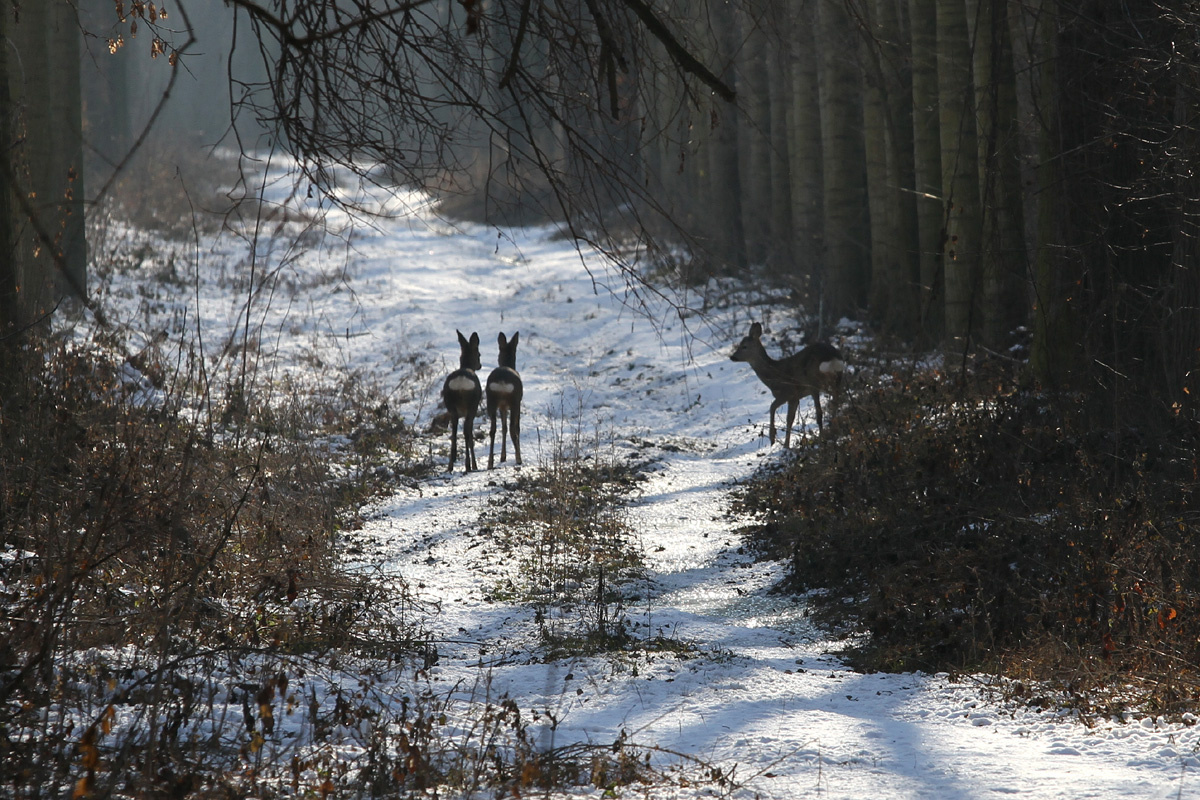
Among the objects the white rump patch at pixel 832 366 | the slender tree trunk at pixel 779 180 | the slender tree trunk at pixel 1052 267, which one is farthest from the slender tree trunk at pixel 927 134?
the slender tree trunk at pixel 779 180

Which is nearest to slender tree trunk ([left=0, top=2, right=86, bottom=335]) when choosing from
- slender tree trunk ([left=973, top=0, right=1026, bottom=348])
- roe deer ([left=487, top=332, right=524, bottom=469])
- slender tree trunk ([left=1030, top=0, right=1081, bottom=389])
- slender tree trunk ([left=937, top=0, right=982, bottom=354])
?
roe deer ([left=487, top=332, right=524, bottom=469])

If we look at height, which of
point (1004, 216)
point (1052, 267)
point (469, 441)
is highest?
point (1004, 216)

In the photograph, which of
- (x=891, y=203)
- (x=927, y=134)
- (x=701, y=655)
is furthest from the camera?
(x=891, y=203)

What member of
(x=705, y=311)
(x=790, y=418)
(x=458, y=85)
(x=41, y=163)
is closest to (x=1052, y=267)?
(x=790, y=418)

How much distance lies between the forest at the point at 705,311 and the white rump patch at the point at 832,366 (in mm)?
539

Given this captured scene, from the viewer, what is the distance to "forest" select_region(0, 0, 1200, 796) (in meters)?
3.98

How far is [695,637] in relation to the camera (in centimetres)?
605

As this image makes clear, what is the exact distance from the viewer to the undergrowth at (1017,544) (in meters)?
5.11

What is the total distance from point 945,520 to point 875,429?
2775 mm

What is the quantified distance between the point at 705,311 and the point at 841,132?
47.5 ft

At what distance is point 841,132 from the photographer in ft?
57.9

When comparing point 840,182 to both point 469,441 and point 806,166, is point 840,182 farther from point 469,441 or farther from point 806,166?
point 469,441

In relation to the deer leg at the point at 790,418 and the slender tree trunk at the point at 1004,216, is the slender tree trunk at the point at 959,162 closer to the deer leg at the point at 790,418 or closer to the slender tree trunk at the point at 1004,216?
the slender tree trunk at the point at 1004,216

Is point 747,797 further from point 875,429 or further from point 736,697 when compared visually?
point 875,429
